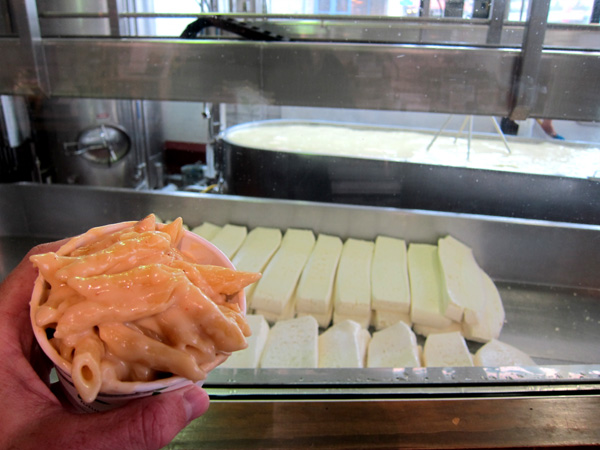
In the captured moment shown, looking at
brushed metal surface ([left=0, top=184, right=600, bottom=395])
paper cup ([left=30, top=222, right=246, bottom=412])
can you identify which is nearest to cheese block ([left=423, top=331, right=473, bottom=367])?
brushed metal surface ([left=0, top=184, right=600, bottom=395])

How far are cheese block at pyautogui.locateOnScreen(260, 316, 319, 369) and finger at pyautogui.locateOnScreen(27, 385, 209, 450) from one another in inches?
21.1

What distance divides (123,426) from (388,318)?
37.3 inches

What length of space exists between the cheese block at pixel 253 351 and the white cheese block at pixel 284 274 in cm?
9

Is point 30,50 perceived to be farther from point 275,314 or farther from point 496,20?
point 496,20

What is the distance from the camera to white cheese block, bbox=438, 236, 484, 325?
122 centimetres

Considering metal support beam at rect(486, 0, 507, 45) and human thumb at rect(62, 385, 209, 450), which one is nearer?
human thumb at rect(62, 385, 209, 450)

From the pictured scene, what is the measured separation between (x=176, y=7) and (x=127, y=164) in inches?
41.2

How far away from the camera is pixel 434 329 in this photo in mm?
1270

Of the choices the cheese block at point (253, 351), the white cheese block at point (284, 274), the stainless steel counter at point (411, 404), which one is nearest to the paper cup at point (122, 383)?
the stainless steel counter at point (411, 404)

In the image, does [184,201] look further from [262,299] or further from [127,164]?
[127,164]

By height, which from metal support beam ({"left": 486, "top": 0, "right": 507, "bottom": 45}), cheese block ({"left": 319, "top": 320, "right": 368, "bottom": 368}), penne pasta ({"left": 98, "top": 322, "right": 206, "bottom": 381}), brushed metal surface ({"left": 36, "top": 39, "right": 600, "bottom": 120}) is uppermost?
metal support beam ({"left": 486, "top": 0, "right": 507, "bottom": 45})

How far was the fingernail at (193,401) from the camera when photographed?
1.65ft

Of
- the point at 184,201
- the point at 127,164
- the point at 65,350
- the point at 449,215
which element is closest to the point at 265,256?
the point at 184,201

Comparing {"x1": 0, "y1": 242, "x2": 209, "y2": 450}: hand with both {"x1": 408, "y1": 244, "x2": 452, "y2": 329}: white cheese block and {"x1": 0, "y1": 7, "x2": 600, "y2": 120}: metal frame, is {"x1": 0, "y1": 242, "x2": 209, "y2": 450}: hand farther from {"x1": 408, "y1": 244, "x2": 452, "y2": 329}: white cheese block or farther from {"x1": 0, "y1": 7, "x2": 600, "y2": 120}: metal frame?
{"x1": 408, "y1": 244, "x2": 452, "y2": 329}: white cheese block
